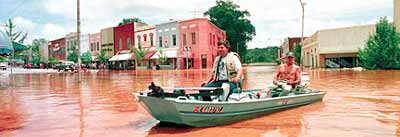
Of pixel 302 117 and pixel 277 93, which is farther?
pixel 277 93

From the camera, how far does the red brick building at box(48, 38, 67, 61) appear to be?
7812 centimetres

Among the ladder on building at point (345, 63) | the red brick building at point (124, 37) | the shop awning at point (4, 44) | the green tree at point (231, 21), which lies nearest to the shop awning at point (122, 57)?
the red brick building at point (124, 37)

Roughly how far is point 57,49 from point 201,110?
7810cm

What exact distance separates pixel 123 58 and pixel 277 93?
164 ft

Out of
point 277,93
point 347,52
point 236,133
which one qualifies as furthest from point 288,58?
point 347,52

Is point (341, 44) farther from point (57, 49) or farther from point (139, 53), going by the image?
point (57, 49)

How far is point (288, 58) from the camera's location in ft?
32.5

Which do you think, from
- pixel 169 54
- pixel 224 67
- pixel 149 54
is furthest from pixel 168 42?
pixel 224 67

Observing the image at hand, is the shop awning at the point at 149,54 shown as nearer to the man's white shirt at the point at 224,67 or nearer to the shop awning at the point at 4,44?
the shop awning at the point at 4,44

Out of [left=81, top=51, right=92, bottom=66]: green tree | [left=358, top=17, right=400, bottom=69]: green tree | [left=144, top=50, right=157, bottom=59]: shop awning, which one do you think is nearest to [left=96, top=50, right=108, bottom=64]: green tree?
[left=81, top=51, right=92, bottom=66]: green tree

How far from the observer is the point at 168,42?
5300 cm

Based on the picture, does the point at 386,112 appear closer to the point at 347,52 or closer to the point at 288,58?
the point at 288,58

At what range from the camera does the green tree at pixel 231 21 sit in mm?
66812

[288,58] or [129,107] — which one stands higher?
[288,58]
